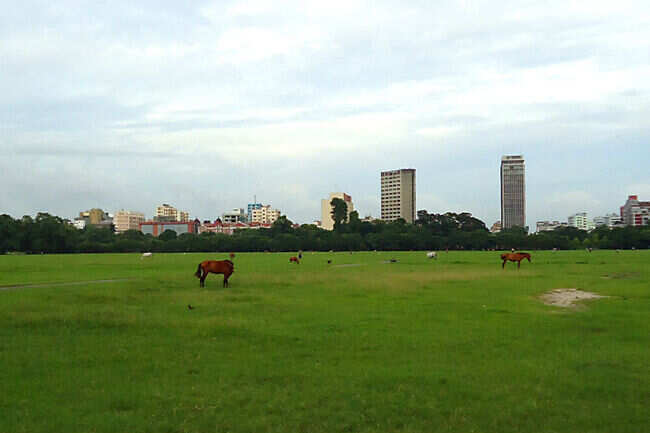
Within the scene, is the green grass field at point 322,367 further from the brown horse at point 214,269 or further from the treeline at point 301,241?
the treeline at point 301,241

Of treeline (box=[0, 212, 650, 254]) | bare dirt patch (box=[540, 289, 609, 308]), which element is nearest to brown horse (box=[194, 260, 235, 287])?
bare dirt patch (box=[540, 289, 609, 308])

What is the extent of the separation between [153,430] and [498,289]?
23.3 meters

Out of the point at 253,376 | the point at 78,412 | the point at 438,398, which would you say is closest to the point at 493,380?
the point at 438,398

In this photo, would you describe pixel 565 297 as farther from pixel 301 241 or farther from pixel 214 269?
pixel 301 241

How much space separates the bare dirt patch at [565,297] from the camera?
2226 cm

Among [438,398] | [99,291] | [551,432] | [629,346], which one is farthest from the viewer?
[99,291]

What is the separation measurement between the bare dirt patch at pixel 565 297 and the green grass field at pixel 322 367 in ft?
3.75

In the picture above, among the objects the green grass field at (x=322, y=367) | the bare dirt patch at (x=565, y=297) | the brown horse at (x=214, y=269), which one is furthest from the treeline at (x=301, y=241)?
the bare dirt patch at (x=565, y=297)

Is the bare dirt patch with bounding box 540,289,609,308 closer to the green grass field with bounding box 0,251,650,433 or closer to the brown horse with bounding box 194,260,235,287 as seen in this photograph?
the green grass field with bounding box 0,251,650,433

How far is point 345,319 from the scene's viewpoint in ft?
57.7

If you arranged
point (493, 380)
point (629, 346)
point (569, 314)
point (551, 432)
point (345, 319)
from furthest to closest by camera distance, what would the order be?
point (569, 314), point (345, 319), point (629, 346), point (493, 380), point (551, 432)

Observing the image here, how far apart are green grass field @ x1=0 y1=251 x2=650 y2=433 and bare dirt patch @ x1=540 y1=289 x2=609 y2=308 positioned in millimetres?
1143

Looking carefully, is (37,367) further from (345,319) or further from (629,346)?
(629,346)

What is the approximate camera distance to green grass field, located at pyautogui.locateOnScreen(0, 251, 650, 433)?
8.47 meters
